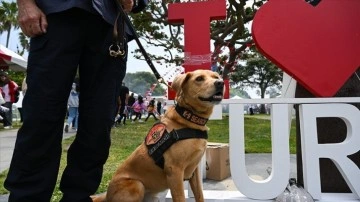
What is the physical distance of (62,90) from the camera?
1795mm

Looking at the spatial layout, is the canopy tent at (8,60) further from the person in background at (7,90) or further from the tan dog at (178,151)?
the tan dog at (178,151)

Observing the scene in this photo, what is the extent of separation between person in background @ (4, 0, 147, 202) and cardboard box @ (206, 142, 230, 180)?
1.94 meters

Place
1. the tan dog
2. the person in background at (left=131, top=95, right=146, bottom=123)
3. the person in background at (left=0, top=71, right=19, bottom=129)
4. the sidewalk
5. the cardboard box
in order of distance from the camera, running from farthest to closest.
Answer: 1. the person in background at (left=131, top=95, right=146, bottom=123)
2. the person in background at (left=0, top=71, right=19, bottom=129)
3. the cardboard box
4. the sidewalk
5. the tan dog

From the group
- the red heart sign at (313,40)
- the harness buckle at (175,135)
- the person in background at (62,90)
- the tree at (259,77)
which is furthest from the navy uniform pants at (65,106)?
the tree at (259,77)

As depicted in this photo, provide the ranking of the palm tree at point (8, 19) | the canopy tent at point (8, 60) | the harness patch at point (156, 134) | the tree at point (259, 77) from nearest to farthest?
the harness patch at point (156, 134) → the canopy tent at point (8, 60) → the palm tree at point (8, 19) → the tree at point (259, 77)

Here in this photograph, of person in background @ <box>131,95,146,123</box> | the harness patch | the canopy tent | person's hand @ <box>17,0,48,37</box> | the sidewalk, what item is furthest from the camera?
person in background @ <box>131,95,146,123</box>

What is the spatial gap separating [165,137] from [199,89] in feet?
1.26

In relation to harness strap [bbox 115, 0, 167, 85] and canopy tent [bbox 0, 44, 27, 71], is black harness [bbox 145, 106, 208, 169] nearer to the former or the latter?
harness strap [bbox 115, 0, 167, 85]

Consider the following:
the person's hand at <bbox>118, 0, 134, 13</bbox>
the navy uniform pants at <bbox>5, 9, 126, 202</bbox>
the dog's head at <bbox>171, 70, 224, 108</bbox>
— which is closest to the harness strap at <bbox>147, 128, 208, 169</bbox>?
the dog's head at <bbox>171, 70, 224, 108</bbox>

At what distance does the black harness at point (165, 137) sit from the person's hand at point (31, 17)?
940 mm

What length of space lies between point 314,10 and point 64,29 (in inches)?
74.7

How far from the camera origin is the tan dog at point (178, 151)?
208 cm

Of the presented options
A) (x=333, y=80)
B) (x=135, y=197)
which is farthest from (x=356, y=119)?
(x=135, y=197)

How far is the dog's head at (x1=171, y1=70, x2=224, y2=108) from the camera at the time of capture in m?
2.16
